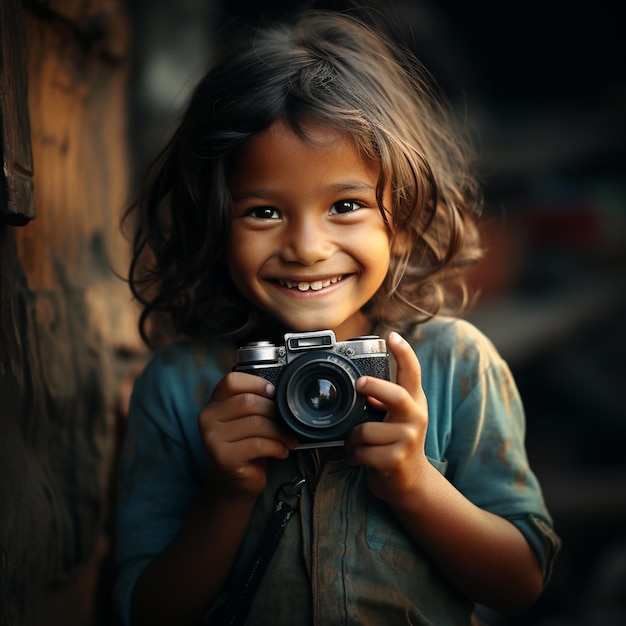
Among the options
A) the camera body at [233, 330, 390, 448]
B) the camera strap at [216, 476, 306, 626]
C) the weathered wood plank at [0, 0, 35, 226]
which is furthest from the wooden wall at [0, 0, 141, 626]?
the camera body at [233, 330, 390, 448]

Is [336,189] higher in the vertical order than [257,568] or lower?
higher

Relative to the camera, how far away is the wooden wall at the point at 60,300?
138 centimetres

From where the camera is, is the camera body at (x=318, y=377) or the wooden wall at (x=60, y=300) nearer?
the camera body at (x=318, y=377)

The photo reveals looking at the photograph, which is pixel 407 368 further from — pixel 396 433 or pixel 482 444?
pixel 482 444

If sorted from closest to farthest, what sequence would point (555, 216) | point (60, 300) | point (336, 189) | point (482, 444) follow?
point (336, 189) < point (482, 444) < point (60, 300) < point (555, 216)

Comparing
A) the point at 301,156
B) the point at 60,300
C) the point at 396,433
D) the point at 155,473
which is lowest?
the point at 155,473

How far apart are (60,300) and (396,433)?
817 mm

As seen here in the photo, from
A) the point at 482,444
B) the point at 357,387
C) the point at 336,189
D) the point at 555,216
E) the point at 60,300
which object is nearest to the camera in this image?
the point at 357,387

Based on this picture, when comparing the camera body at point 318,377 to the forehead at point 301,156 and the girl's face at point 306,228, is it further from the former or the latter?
the forehead at point 301,156

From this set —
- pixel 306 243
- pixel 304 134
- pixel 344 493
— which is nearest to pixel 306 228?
pixel 306 243

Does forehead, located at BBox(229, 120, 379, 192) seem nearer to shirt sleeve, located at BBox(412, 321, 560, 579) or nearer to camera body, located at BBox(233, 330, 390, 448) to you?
camera body, located at BBox(233, 330, 390, 448)

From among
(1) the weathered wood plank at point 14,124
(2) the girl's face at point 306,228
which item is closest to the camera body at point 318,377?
(2) the girl's face at point 306,228

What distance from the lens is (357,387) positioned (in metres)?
1.25

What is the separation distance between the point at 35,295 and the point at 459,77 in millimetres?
2996
